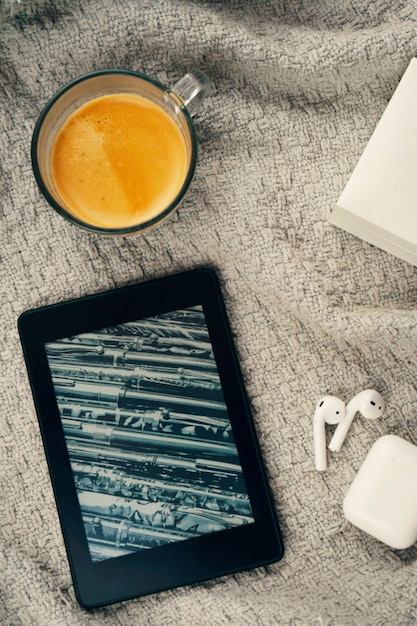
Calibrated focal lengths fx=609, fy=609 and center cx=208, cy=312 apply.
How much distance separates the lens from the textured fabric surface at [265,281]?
1.87 feet

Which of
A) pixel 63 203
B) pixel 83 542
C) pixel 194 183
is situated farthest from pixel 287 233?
pixel 83 542

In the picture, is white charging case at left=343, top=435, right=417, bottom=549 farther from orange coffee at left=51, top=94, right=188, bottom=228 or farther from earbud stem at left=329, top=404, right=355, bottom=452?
orange coffee at left=51, top=94, right=188, bottom=228

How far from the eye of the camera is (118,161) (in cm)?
49

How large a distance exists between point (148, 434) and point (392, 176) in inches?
12.4

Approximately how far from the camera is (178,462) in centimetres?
56

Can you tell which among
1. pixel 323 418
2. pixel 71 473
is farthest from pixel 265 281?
pixel 71 473

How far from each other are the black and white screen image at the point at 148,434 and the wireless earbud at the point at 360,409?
95 millimetres

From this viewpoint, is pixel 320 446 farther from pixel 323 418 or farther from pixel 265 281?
pixel 265 281

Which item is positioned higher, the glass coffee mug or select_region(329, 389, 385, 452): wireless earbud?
the glass coffee mug

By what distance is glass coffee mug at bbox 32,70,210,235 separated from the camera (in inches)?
19.5

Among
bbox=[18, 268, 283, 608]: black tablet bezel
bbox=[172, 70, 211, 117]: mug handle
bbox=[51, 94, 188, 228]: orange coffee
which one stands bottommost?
bbox=[18, 268, 283, 608]: black tablet bezel

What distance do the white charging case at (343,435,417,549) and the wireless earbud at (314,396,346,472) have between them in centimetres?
4

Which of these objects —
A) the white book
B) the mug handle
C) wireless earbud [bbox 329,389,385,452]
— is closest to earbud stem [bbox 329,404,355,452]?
wireless earbud [bbox 329,389,385,452]

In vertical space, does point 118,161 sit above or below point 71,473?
above
